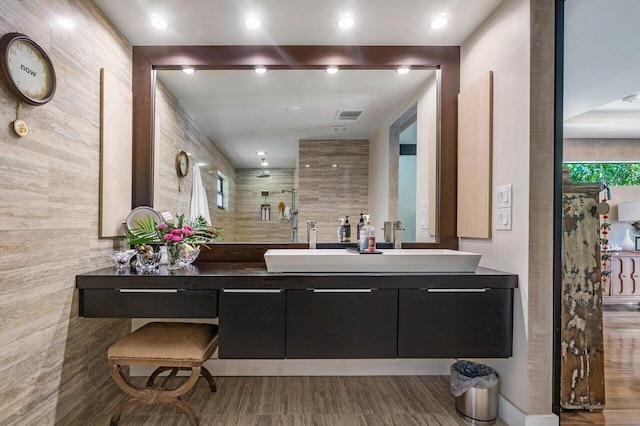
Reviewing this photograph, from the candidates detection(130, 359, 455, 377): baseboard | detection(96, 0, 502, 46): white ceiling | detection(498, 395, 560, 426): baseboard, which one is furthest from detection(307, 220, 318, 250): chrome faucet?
detection(498, 395, 560, 426): baseboard

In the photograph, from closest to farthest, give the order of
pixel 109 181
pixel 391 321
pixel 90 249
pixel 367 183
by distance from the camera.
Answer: pixel 391 321
pixel 90 249
pixel 109 181
pixel 367 183

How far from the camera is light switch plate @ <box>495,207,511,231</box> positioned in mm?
1897

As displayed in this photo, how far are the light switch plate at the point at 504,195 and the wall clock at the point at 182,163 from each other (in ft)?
6.78

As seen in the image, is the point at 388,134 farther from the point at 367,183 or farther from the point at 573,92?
the point at 573,92

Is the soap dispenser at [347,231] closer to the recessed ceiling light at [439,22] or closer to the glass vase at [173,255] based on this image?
the glass vase at [173,255]

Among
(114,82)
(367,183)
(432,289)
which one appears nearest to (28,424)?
(114,82)

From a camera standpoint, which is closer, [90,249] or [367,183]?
[90,249]

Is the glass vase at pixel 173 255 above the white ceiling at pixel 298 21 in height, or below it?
below

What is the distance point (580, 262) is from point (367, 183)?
4.49 feet

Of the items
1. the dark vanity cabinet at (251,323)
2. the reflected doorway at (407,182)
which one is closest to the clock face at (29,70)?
the dark vanity cabinet at (251,323)

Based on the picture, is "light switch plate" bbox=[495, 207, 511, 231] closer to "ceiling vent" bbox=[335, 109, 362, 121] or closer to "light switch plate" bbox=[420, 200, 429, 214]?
"light switch plate" bbox=[420, 200, 429, 214]

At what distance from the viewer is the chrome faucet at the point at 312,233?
234 cm

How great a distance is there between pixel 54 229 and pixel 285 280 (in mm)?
1163

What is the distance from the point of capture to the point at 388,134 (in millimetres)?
2400
